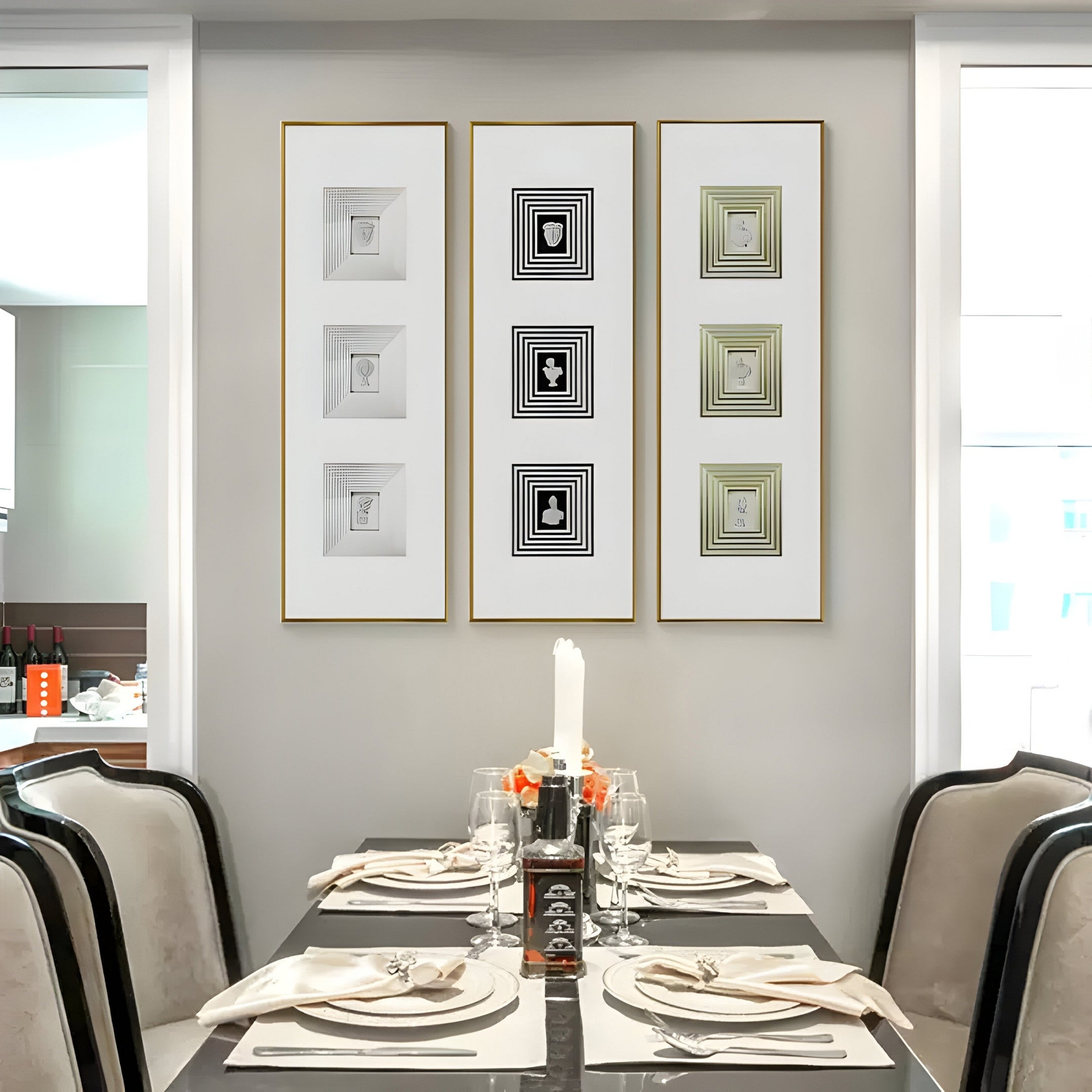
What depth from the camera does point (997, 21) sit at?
2.14 meters

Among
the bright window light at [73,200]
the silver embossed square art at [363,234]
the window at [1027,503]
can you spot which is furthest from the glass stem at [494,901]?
the window at [1027,503]

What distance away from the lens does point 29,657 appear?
4.07 metres

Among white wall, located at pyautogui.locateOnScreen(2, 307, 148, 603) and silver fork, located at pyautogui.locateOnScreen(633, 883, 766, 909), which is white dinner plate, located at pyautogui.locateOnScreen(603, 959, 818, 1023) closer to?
silver fork, located at pyautogui.locateOnScreen(633, 883, 766, 909)

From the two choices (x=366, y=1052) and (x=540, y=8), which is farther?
(x=540, y=8)

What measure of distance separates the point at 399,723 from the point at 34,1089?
3.10ft

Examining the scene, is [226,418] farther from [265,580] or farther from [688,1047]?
[688,1047]

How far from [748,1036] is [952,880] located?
39.1 inches

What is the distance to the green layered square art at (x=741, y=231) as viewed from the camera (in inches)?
84.4

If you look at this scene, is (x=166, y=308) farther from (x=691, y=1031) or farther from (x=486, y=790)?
(x=691, y=1031)

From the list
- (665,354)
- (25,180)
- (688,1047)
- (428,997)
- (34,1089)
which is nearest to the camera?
(688,1047)

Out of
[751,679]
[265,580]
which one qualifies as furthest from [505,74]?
[751,679]

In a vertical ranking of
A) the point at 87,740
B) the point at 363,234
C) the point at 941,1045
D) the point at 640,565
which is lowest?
the point at 941,1045

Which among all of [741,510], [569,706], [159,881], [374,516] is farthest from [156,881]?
[741,510]

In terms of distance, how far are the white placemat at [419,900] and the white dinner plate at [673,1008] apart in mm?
312
